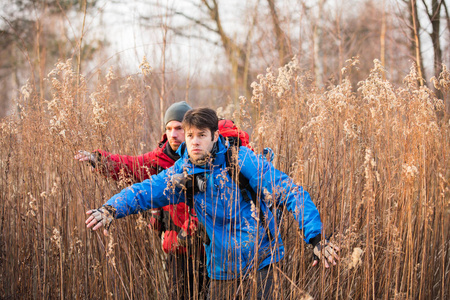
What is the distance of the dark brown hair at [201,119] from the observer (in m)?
2.01

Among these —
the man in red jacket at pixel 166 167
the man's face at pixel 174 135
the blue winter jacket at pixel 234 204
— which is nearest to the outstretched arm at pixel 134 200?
the blue winter jacket at pixel 234 204

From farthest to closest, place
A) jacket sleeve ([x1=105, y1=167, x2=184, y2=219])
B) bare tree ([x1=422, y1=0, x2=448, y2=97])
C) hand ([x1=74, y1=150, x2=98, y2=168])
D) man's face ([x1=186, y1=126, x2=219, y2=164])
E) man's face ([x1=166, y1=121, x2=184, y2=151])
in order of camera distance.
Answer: bare tree ([x1=422, y1=0, x2=448, y2=97]) < man's face ([x1=166, y1=121, x2=184, y2=151]) < hand ([x1=74, y1=150, x2=98, y2=168]) < man's face ([x1=186, y1=126, x2=219, y2=164]) < jacket sleeve ([x1=105, y1=167, x2=184, y2=219])

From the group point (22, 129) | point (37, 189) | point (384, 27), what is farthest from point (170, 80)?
point (384, 27)

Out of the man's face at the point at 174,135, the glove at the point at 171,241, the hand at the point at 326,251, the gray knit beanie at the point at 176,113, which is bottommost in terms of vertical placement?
the glove at the point at 171,241

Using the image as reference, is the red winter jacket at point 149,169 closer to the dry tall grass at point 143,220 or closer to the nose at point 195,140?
the dry tall grass at point 143,220

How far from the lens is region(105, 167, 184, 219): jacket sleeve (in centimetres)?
188

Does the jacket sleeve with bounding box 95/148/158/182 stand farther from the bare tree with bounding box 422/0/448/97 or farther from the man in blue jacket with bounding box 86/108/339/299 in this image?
the bare tree with bounding box 422/0/448/97

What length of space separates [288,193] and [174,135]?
42.8 inches

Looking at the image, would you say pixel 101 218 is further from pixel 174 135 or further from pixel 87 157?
pixel 174 135

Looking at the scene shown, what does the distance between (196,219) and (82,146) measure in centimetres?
77

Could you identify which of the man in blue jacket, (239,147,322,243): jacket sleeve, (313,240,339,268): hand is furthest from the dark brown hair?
(313,240,339,268): hand

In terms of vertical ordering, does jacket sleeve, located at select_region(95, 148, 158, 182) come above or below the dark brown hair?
below

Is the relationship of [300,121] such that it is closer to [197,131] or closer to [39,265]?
[197,131]

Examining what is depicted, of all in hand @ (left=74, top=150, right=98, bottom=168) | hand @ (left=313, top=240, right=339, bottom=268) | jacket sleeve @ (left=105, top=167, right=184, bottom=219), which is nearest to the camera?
hand @ (left=313, top=240, right=339, bottom=268)
